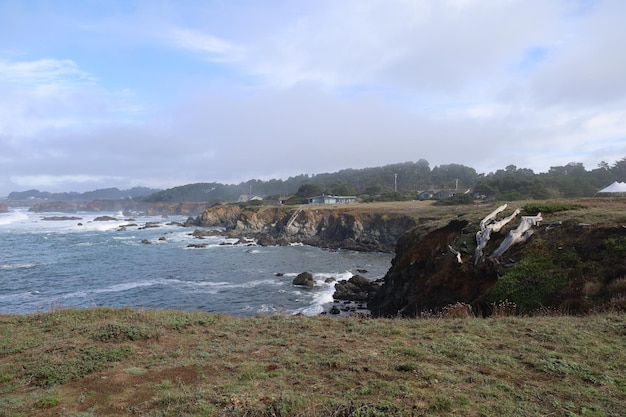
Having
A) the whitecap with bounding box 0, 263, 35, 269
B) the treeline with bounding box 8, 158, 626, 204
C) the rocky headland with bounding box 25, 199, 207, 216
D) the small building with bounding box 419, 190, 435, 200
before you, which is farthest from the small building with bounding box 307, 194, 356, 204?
the rocky headland with bounding box 25, 199, 207, 216

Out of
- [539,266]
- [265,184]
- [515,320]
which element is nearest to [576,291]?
[539,266]

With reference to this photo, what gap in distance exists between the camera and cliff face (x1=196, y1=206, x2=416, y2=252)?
52.2 meters

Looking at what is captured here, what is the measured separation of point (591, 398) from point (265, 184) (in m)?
191

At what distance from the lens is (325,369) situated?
644cm

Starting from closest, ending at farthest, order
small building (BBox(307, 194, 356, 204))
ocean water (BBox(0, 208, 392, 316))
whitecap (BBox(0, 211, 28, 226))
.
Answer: ocean water (BBox(0, 208, 392, 316)) → small building (BBox(307, 194, 356, 204)) → whitecap (BBox(0, 211, 28, 226))

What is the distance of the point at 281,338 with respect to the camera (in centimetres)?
882

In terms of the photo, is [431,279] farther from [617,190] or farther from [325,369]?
[617,190]

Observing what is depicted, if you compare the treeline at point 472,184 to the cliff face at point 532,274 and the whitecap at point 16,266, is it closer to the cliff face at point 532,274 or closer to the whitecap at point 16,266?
the cliff face at point 532,274

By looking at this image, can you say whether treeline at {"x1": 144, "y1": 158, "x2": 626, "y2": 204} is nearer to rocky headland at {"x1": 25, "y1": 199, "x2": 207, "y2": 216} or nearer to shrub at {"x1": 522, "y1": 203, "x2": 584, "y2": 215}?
rocky headland at {"x1": 25, "y1": 199, "x2": 207, "y2": 216}

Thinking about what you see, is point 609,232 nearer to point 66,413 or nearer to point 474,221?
point 474,221

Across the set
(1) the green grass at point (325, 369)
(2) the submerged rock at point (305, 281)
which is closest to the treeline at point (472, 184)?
(2) the submerged rock at point (305, 281)

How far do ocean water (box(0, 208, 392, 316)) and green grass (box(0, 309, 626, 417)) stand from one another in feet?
39.8

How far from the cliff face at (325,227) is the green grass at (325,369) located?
1594 inches

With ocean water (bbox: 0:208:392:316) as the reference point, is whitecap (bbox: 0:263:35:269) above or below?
above
